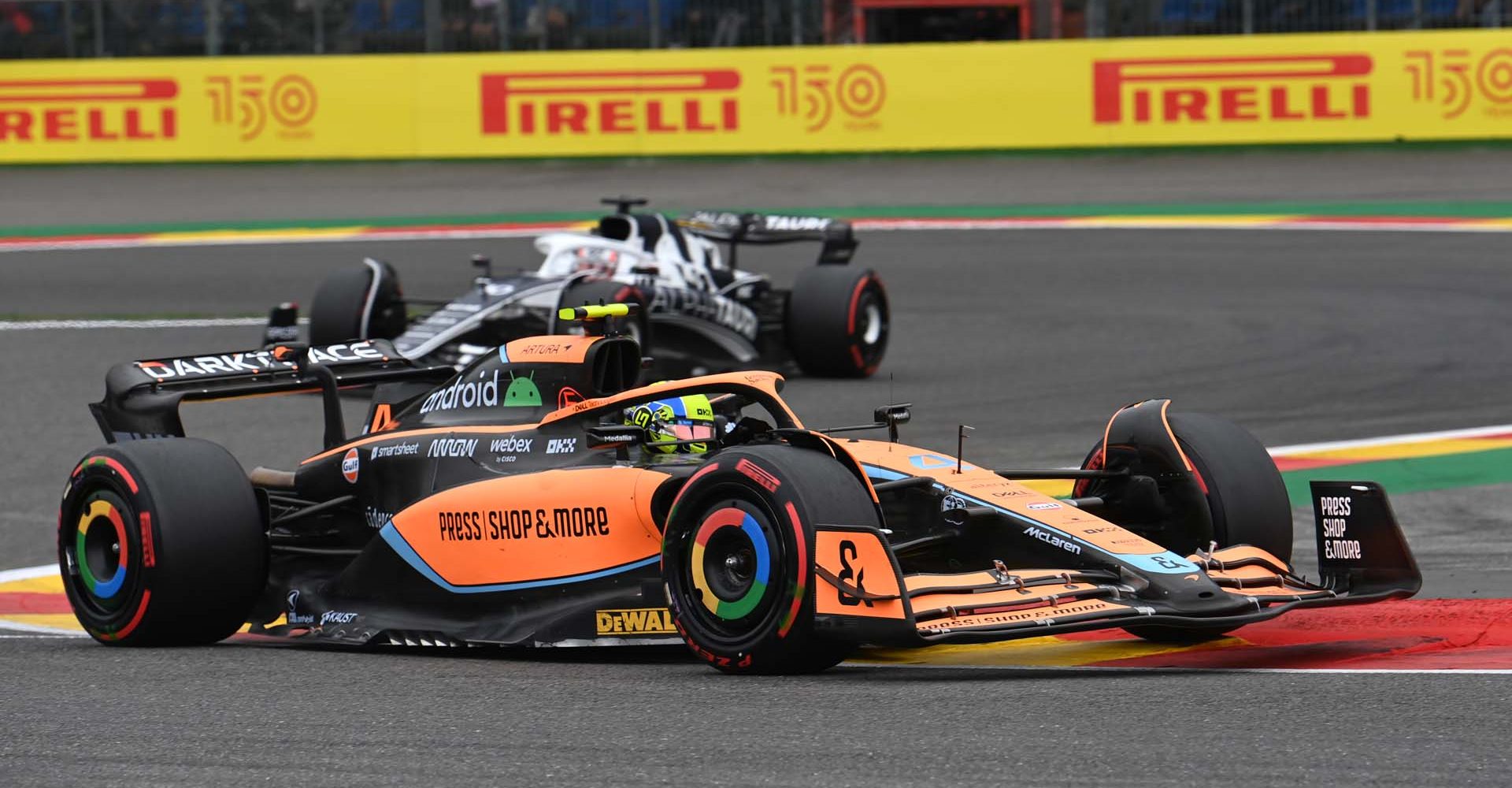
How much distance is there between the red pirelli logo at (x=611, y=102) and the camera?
2736 centimetres

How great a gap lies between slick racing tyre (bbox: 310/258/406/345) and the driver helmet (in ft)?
25.9

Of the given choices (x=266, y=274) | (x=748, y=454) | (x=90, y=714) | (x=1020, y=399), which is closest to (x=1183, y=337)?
(x=1020, y=399)

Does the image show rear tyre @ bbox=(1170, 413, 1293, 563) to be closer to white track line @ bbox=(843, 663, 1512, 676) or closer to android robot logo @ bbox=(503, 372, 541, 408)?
white track line @ bbox=(843, 663, 1512, 676)

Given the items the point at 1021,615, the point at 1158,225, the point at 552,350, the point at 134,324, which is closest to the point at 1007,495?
the point at 1021,615

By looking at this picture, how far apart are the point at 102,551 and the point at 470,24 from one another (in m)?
20.2

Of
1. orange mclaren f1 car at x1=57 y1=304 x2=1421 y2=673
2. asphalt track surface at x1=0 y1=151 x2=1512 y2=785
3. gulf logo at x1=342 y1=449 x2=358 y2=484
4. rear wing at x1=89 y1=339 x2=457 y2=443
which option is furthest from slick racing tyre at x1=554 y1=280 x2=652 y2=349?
gulf logo at x1=342 y1=449 x2=358 y2=484

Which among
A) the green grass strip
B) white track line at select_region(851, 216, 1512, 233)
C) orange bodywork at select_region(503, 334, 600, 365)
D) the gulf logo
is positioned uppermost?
orange bodywork at select_region(503, 334, 600, 365)

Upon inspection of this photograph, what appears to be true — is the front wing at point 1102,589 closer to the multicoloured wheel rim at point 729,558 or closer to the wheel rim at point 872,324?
the multicoloured wheel rim at point 729,558

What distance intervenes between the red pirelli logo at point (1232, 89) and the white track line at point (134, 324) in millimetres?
11622

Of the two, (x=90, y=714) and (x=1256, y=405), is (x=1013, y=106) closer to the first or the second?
(x=1256, y=405)

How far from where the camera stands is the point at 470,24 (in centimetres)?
2794

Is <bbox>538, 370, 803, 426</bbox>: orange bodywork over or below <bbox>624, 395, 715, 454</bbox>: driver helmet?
over

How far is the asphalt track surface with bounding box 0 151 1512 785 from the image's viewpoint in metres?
5.63

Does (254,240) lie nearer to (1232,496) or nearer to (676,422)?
(676,422)
